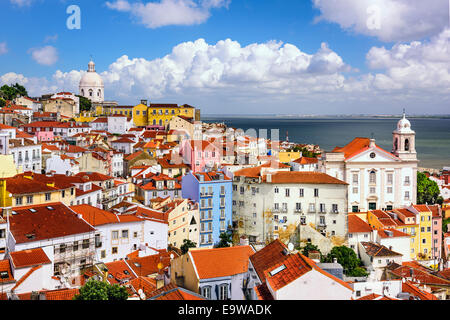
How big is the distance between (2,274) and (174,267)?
352 cm

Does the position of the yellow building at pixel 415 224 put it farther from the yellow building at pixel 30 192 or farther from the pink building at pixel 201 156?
the yellow building at pixel 30 192

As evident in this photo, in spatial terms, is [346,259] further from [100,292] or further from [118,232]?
[100,292]

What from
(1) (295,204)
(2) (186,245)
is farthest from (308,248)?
(2) (186,245)

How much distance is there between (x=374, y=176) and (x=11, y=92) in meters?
33.3

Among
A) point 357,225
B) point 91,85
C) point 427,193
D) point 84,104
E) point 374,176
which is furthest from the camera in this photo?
point 91,85

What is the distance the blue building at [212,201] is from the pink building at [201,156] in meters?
4.51

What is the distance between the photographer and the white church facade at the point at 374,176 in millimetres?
21625

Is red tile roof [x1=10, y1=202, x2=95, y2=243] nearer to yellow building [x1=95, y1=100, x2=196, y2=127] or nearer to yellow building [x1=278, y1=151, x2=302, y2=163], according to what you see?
yellow building [x1=278, y1=151, x2=302, y2=163]

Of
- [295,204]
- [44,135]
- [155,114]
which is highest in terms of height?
[155,114]

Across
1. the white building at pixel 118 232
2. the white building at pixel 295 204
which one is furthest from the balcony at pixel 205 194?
the white building at pixel 118 232

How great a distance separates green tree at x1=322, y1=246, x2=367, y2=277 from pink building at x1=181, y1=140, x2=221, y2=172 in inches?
340

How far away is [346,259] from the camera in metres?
15.1

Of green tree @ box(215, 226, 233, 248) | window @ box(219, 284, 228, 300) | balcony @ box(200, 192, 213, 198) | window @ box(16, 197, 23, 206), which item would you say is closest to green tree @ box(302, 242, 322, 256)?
green tree @ box(215, 226, 233, 248)
